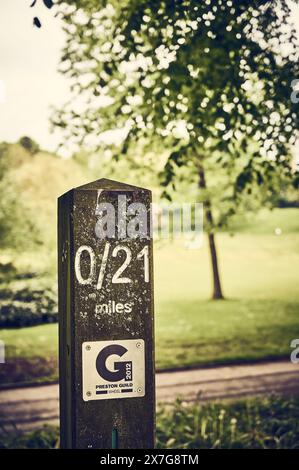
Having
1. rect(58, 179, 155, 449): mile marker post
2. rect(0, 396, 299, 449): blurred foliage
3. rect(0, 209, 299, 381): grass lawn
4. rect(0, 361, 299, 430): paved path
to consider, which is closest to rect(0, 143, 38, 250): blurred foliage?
rect(0, 209, 299, 381): grass lawn

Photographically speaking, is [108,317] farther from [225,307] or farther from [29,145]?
[225,307]

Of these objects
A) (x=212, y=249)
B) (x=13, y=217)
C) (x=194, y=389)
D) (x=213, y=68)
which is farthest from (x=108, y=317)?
(x=212, y=249)

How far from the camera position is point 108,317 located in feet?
11.6

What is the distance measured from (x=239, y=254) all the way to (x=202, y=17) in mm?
12907

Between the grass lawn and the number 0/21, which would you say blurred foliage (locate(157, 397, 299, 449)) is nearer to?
the number 0/21

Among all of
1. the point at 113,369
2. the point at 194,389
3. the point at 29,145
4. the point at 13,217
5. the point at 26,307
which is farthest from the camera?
the point at 29,145

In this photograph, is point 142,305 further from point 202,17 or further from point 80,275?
point 202,17

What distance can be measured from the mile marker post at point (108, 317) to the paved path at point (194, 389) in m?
5.09

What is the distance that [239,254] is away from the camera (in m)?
18.9

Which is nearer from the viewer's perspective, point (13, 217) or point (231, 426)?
A: point (231, 426)

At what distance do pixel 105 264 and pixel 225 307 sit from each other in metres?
14.0

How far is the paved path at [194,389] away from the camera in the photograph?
927 cm

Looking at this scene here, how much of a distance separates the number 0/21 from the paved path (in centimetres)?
531

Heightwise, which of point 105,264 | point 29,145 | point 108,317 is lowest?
point 108,317
